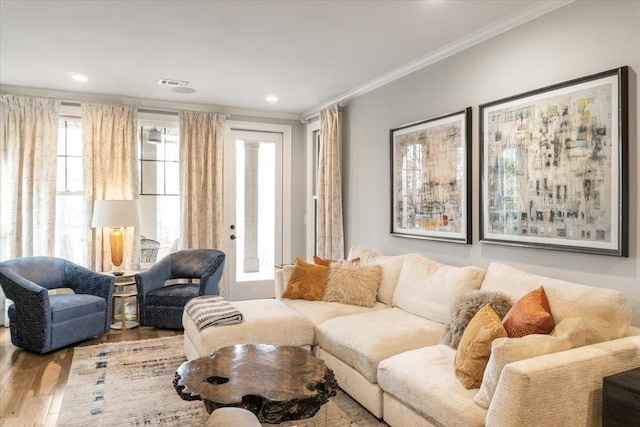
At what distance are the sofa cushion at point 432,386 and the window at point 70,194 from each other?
4.17 meters

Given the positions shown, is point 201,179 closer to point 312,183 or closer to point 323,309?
point 312,183

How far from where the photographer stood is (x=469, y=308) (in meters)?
2.55

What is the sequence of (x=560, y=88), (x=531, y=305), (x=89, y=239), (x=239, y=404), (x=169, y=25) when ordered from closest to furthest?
1. (x=239, y=404)
2. (x=531, y=305)
3. (x=560, y=88)
4. (x=169, y=25)
5. (x=89, y=239)

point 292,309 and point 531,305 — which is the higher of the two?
point 531,305

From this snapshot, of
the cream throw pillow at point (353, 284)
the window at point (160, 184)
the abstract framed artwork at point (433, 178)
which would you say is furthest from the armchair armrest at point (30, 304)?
the abstract framed artwork at point (433, 178)

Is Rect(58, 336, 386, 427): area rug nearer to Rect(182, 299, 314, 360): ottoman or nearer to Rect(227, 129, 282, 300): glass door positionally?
Rect(182, 299, 314, 360): ottoman

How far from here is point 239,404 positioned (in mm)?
1925

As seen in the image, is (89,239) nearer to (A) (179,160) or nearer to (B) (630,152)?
(A) (179,160)

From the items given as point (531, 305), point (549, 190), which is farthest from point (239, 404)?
point (549, 190)

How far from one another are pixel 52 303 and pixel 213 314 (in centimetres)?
184

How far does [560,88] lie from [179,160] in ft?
14.2

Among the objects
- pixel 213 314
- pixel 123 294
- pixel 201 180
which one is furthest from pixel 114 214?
pixel 213 314

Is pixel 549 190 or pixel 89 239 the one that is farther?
pixel 89 239

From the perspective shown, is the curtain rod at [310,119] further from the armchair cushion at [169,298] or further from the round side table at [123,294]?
the round side table at [123,294]
